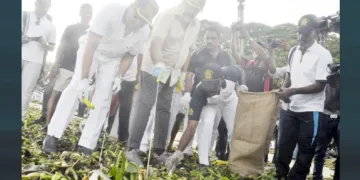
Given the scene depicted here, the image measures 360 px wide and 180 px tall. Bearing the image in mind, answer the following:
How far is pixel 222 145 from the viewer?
122 inches

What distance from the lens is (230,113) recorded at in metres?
3.11

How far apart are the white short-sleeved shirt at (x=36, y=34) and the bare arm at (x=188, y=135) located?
1.25 meters

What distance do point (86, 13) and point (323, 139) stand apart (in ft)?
6.76

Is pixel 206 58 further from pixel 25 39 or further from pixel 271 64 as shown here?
pixel 25 39

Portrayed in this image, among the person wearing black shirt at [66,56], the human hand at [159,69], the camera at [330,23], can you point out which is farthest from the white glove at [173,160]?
the camera at [330,23]

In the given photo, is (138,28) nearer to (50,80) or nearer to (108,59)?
(108,59)

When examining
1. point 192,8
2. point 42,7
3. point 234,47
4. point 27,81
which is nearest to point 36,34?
point 42,7

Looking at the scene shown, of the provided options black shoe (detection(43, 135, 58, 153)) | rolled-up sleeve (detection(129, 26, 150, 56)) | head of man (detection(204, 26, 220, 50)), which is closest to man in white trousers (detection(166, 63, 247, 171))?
head of man (detection(204, 26, 220, 50))

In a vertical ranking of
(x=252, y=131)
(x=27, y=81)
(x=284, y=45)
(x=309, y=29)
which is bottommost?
(x=252, y=131)

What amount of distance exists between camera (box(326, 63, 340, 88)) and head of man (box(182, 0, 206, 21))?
1098 millimetres

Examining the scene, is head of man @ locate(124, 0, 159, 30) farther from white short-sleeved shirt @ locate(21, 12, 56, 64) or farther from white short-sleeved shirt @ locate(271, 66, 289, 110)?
white short-sleeved shirt @ locate(271, 66, 289, 110)

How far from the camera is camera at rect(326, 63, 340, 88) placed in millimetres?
2818

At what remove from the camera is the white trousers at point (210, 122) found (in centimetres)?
309

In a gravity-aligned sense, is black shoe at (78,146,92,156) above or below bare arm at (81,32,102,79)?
below
